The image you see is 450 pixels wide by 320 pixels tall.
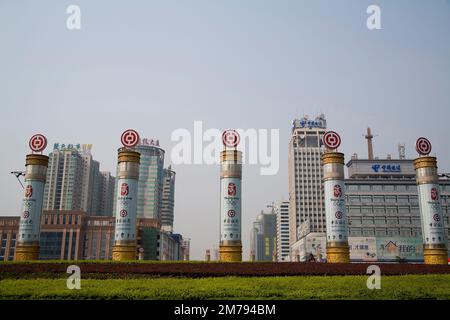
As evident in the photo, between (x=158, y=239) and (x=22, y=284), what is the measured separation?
84.5m

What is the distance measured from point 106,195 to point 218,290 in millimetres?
161016

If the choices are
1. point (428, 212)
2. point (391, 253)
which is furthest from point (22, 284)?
point (391, 253)

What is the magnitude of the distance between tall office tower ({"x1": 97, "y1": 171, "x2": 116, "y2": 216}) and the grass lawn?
154965 millimetres

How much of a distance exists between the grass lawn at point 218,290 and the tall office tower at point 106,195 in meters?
155

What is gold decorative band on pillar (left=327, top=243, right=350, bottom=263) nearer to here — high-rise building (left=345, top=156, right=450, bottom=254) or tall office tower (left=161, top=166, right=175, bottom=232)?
high-rise building (left=345, top=156, right=450, bottom=254)

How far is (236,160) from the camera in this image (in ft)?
108

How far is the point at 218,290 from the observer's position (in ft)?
49.8

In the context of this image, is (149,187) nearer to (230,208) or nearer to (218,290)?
(230,208)

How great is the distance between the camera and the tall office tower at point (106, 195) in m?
167

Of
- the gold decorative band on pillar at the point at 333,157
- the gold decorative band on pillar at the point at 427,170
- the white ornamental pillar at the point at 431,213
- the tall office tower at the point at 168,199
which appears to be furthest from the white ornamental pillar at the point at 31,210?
the tall office tower at the point at 168,199

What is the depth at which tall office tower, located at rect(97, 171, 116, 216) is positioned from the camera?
16662 cm

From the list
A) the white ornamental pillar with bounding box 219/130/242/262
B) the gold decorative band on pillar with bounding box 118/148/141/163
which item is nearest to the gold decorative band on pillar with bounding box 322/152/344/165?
the white ornamental pillar with bounding box 219/130/242/262

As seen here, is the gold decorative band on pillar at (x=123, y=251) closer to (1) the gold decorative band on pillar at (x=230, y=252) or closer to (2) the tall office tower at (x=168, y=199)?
(1) the gold decorative band on pillar at (x=230, y=252)

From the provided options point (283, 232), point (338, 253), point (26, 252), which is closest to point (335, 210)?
point (338, 253)
